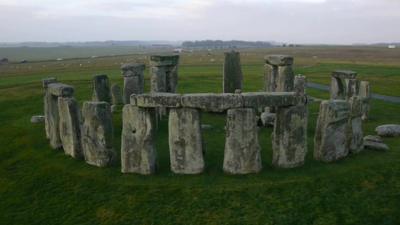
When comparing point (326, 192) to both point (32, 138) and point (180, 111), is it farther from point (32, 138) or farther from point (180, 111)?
point (32, 138)

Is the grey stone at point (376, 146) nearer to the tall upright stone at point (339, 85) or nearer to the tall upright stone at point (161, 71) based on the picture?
the tall upright stone at point (339, 85)

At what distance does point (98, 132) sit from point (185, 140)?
2959mm

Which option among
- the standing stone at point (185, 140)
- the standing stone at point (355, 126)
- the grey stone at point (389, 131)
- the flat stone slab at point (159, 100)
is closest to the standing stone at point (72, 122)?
the flat stone slab at point (159, 100)

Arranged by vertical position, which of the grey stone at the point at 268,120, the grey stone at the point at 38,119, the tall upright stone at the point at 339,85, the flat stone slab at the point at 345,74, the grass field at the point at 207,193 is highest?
the flat stone slab at the point at 345,74

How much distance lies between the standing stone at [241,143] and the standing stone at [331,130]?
2.24 metres

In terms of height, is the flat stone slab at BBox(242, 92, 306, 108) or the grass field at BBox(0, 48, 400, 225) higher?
the flat stone slab at BBox(242, 92, 306, 108)

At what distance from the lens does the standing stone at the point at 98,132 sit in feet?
44.9

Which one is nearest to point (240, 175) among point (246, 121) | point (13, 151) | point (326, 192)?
point (246, 121)

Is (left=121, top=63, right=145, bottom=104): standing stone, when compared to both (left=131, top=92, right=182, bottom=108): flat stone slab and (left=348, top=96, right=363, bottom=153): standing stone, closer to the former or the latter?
(left=131, top=92, right=182, bottom=108): flat stone slab

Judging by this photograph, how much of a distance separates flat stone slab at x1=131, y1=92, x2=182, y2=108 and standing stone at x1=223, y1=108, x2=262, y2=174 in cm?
161

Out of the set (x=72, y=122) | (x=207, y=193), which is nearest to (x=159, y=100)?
(x=207, y=193)

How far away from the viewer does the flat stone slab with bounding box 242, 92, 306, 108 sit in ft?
41.7

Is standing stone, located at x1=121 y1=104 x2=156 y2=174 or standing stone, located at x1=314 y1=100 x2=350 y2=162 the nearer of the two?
standing stone, located at x1=121 y1=104 x2=156 y2=174

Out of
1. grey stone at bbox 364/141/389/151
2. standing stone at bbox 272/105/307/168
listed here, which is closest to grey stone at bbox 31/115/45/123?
standing stone at bbox 272/105/307/168
